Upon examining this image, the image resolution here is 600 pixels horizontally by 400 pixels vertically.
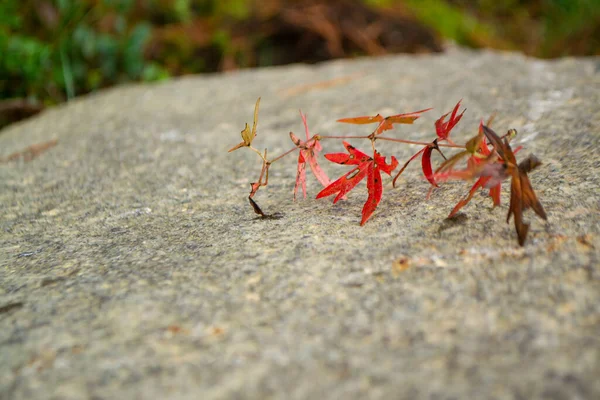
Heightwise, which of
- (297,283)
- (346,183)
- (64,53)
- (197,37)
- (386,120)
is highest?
(197,37)

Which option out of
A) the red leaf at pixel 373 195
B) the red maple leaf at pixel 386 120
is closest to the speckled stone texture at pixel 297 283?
the red leaf at pixel 373 195

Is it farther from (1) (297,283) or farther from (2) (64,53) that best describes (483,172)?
(2) (64,53)

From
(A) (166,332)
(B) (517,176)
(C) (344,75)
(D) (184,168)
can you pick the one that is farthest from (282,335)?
(C) (344,75)

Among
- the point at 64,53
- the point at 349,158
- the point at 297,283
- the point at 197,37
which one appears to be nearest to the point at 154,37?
the point at 197,37

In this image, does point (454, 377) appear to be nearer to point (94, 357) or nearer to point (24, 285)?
point (94, 357)

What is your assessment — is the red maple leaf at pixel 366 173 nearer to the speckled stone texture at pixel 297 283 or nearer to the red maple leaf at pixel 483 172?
the speckled stone texture at pixel 297 283

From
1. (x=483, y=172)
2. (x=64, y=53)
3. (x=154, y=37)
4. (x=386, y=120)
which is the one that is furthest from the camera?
(x=154, y=37)
